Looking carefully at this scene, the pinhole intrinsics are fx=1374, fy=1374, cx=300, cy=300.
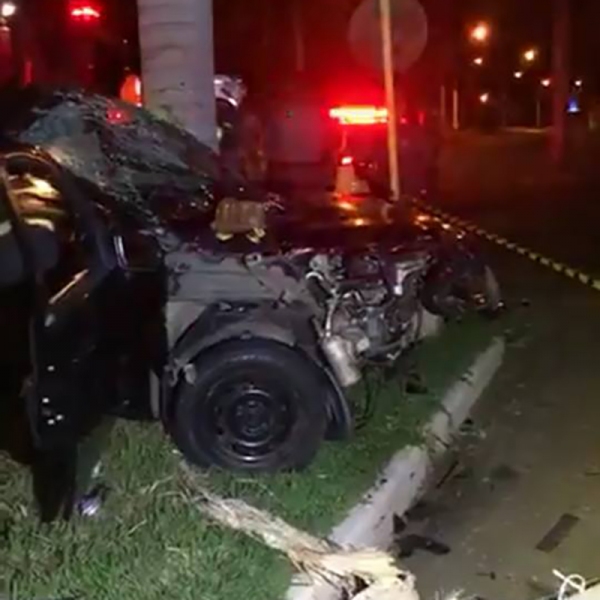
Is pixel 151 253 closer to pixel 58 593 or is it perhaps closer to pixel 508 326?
pixel 58 593

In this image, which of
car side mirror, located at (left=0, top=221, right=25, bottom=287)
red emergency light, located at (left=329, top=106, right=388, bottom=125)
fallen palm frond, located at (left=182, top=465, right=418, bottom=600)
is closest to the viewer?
fallen palm frond, located at (left=182, top=465, right=418, bottom=600)

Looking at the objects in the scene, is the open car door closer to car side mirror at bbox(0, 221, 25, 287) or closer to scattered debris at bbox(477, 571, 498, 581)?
car side mirror at bbox(0, 221, 25, 287)

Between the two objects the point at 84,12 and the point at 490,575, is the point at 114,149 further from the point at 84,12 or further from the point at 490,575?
the point at 84,12

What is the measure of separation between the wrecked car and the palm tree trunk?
1146mm

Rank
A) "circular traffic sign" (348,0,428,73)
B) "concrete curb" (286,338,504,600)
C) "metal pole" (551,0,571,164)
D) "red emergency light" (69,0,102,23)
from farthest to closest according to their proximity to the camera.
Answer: "metal pole" (551,0,571,164) < "red emergency light" (69,0,102,23) < "circular traffic sign" (348,0,428,73) < "concrete curb" (286,338,504,600)

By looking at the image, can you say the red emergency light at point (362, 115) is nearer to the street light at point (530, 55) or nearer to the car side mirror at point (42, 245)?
the car side mirror at point (42, 245)

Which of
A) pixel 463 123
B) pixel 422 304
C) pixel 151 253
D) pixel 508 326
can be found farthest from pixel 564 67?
pixel 463 123

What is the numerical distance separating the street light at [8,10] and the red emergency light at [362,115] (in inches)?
494

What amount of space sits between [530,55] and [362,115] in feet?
177

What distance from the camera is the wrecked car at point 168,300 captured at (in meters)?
5.33

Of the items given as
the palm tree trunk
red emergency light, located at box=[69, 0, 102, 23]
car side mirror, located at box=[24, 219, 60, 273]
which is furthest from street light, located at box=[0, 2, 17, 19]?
car side mirror, located at box=[24, 219, 60, 273]

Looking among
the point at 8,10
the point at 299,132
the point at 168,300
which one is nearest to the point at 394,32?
the point at 168,300

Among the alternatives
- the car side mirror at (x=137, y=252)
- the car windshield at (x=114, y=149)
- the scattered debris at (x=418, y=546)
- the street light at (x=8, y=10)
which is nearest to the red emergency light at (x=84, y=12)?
the street light at (x=8, y=10)

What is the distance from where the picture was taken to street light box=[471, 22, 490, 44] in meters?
53.9
